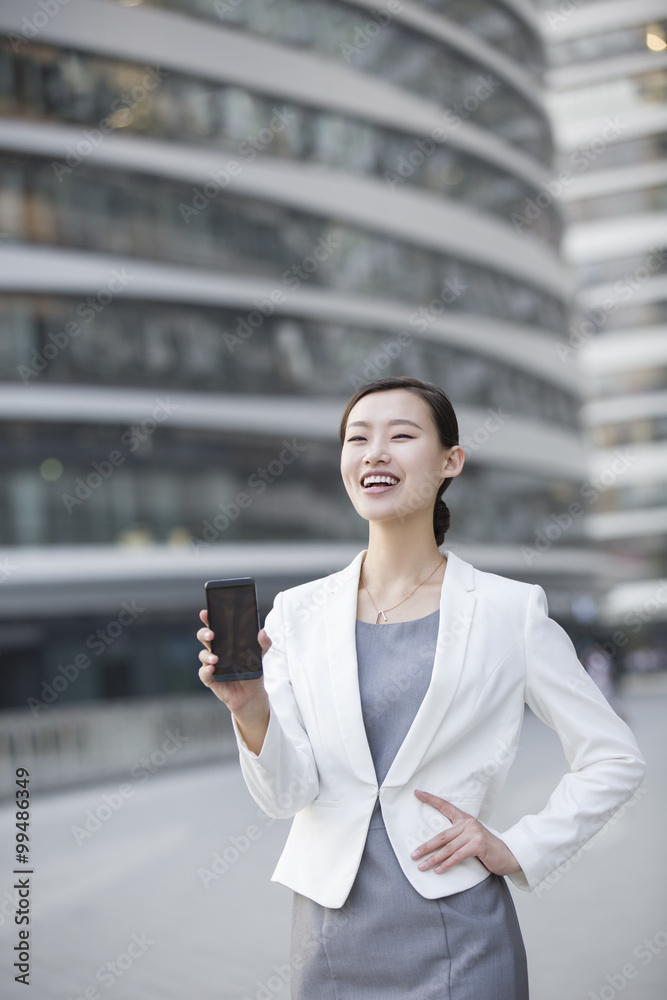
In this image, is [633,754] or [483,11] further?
[483,11]

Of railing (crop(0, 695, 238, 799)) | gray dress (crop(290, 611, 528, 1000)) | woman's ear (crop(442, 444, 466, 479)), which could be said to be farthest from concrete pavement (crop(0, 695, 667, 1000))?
woman's ear (crop(442, 444, 466, 479))

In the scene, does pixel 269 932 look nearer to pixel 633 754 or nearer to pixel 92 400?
pixel 633 754

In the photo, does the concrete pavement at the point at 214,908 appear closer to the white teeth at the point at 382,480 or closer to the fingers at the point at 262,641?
the white teeth at the point at 382,480

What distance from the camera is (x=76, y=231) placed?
26.4 meters

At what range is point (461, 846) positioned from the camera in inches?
97.3

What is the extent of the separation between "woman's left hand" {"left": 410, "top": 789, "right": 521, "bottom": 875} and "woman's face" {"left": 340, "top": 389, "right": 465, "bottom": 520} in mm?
690

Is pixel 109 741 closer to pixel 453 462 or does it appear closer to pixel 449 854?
pixel 453 462

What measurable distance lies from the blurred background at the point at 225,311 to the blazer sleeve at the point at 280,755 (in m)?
15.8

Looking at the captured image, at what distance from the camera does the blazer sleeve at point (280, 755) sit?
245 centimetres

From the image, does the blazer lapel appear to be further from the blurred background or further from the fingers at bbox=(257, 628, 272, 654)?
the blurred background

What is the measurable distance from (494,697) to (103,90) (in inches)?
1059

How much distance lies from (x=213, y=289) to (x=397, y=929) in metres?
26.5

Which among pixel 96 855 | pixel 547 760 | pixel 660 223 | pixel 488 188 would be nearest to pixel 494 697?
pixel 96 855

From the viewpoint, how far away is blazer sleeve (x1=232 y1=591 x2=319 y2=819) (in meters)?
2.45
